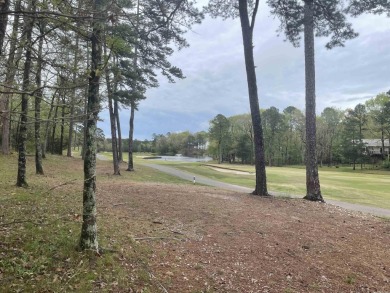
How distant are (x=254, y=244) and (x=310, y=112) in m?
7.05

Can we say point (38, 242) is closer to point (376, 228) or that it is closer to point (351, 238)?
point (351, 238)

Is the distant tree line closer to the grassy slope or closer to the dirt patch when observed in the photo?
the dirt patch

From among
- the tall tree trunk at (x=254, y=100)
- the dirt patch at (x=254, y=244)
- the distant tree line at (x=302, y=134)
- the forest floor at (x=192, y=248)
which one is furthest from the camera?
the distant tree line at (x=302, y=134)

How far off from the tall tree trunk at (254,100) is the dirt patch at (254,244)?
6.60 ft

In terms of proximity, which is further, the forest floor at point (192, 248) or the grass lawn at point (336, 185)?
the grass lawn at point (336, 185)

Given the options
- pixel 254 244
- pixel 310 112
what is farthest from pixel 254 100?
pixel 254 244

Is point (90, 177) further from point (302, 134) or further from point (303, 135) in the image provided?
point (302, 134)

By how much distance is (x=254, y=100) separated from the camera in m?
11.9

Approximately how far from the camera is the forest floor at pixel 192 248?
14.4 feet

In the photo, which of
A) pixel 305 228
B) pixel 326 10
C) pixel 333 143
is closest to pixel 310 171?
pixel 305 228

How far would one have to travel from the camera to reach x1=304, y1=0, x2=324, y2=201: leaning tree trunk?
38.0ft

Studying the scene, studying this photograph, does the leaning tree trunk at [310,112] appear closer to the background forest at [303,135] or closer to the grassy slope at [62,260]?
the grassy slope at [62,260]

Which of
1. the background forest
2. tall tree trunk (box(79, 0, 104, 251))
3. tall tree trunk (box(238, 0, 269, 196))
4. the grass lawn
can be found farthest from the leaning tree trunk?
the background forest

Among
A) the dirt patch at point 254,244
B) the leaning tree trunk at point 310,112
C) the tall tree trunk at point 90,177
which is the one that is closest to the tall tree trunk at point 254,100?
the leaning tree trunk at point 310,112
